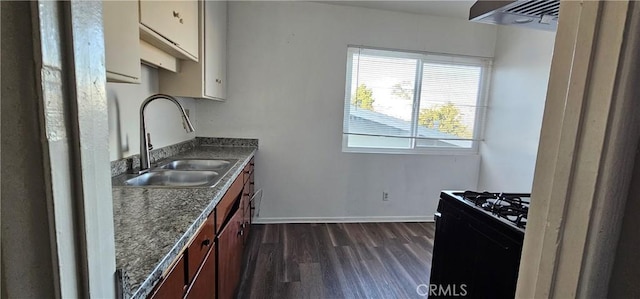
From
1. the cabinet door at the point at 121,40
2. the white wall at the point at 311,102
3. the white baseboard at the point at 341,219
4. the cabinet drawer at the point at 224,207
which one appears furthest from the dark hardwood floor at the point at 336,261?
the cabinet door at the point at 121,40

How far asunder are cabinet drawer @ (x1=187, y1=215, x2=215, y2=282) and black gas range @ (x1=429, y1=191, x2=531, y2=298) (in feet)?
3.82

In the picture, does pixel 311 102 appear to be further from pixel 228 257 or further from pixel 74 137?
pixel 74 137

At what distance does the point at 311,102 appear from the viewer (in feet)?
10.4

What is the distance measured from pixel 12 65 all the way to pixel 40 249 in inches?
7.2

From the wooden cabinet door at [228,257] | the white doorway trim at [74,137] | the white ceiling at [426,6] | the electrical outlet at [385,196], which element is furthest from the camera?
the electrical outlet at [385,196]

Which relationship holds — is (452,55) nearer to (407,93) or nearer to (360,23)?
(407,93)

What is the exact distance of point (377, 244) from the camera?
2896 mm

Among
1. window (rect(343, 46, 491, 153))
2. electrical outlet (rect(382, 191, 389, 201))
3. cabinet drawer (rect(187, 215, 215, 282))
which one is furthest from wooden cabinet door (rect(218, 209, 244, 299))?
electrical outlet (rect(382, 191, 389, 201))

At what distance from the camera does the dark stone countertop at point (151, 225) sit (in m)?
0.65

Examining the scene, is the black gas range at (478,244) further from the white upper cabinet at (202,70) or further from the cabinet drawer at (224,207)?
the white upper cabinet at (202,70)

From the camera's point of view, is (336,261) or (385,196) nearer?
(336,261)

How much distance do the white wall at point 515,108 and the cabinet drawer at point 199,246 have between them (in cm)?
291

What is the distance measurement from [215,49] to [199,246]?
192cm

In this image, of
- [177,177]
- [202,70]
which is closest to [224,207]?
[177,177]
